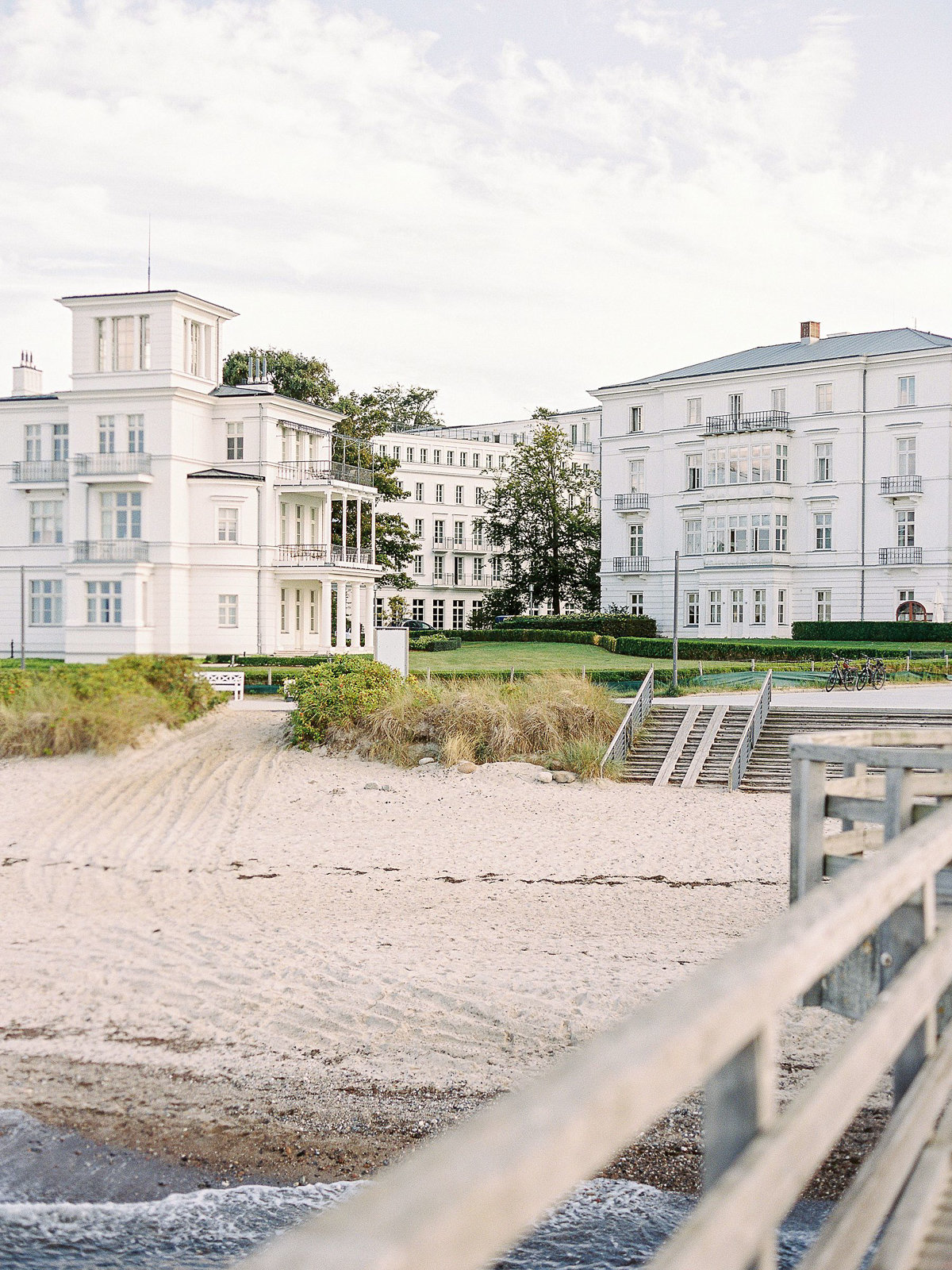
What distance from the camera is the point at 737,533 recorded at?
59.4 m

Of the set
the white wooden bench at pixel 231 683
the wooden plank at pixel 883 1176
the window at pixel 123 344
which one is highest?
the window at pixel 123 344

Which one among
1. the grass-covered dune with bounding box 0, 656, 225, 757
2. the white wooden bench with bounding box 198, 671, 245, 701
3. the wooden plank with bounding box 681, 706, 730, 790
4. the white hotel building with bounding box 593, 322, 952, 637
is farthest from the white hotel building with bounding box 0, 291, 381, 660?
the wooden plank with bounding box 681, 706, 730, 790

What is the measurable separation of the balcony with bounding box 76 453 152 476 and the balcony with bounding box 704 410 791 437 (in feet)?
88.9

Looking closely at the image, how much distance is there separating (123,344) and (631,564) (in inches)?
1087

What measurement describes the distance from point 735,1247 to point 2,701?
976 inches

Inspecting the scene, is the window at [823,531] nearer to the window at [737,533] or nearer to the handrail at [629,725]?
the window at [737,533]

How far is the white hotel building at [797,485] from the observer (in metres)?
55.6

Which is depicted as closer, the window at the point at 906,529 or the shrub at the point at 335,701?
the shrub at the point at 335,701

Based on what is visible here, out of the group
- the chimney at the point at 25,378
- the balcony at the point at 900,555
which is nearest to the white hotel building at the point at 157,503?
the chimney at the point at 25,378

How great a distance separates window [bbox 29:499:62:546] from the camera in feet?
163

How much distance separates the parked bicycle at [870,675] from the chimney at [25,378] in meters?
37.5

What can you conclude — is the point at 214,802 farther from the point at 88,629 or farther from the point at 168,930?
the point at 88,629

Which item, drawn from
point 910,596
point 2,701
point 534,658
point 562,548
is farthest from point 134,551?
point 910,596

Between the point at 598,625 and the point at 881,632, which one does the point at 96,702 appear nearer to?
the point at 598,625
